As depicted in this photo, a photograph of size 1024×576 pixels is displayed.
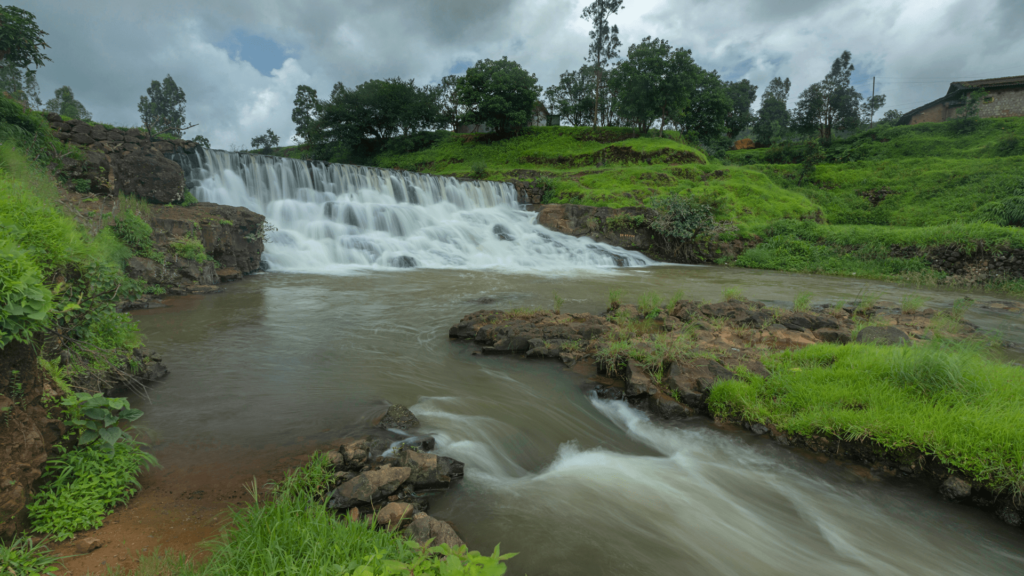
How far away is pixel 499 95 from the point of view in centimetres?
3931

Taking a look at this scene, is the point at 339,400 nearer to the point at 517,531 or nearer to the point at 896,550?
the point at 517,531

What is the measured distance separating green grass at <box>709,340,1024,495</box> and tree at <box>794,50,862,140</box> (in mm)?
53748

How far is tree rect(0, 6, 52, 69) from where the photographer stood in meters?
12.1

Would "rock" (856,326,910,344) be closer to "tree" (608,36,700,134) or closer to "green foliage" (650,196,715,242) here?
"green foliage" (650,196,715,242)

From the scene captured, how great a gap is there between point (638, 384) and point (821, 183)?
35.6 metres

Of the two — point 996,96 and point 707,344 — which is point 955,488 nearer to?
point 707,344

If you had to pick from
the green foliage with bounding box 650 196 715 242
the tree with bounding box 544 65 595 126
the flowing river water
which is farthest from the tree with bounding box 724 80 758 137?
the flowing river water

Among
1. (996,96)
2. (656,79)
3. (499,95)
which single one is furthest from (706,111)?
(996,96)

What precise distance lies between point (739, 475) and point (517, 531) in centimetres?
216

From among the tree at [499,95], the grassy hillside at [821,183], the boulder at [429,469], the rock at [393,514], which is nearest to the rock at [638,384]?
the boulder at [429,469]

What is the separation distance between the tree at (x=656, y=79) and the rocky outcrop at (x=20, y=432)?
38.5 metres

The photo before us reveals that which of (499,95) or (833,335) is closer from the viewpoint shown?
(833,335)

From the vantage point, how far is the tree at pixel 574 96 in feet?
164

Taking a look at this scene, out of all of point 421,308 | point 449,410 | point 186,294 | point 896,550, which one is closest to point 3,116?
point 186,294
